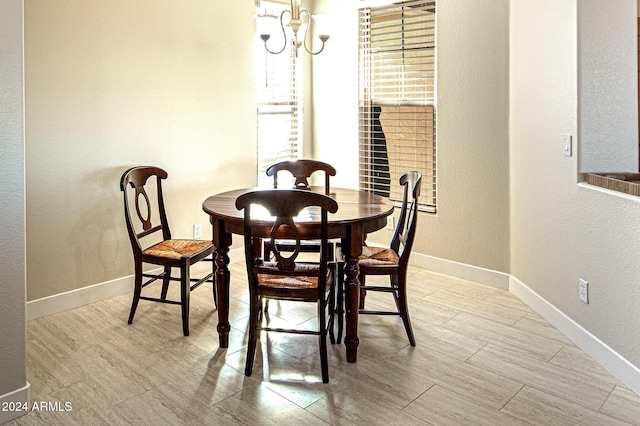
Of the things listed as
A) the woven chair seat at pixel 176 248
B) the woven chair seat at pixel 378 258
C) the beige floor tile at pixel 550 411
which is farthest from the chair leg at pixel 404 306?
the woven chair seat at pixel 176 248

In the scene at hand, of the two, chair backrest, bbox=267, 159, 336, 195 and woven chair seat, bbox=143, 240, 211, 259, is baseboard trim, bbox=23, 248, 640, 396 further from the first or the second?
chair backrest, bbox=267, 159, 336, 195

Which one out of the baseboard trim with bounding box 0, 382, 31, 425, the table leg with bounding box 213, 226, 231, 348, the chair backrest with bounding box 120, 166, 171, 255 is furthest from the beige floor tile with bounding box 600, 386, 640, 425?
the chair backrest with bounding box 120, 166, 171, 255

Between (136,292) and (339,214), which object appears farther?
(136,292)

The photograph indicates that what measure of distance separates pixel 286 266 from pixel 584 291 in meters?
1.64

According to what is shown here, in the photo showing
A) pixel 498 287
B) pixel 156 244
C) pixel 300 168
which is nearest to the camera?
pixel 156 244

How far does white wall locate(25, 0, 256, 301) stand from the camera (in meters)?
3.66

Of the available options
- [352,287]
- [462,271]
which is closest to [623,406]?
[352,287]

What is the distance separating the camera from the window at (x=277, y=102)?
5.10 m

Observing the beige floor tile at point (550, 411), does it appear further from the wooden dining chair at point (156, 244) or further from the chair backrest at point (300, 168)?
the chair backrest at point (300, 168)

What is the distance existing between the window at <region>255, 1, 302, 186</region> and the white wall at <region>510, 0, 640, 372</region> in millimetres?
2055

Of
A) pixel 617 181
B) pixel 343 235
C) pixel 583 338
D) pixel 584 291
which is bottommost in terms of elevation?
pixel 583 338

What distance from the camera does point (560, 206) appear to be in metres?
3.45

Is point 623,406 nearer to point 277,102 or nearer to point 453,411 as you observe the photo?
point 453,411

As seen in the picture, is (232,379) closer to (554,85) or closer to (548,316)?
(548,316)
